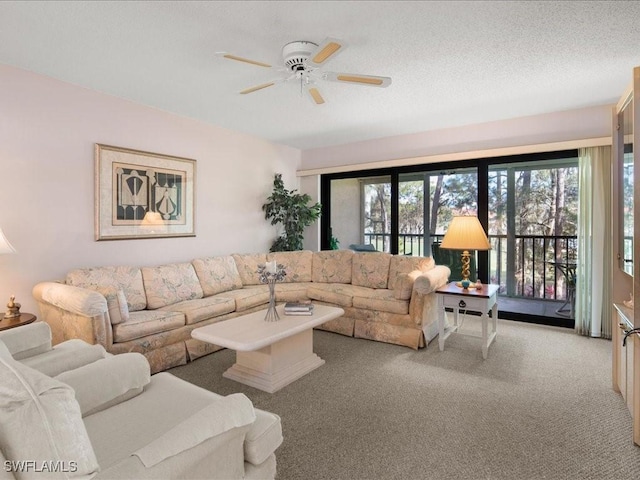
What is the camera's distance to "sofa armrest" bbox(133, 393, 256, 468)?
100 centimetres

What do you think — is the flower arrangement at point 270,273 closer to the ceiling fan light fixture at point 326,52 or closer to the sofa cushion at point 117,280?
the sofa cushion at point 117,280

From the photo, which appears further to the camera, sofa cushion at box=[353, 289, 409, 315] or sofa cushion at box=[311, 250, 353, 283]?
sofa cushion at box=[311, 250, 353, 283]

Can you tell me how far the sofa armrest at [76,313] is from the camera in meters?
2.58

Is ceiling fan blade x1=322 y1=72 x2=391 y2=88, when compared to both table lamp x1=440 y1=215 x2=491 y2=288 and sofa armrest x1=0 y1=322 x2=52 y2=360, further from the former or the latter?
sofa armrest x1=0 y1=322 x2=52 y2=360

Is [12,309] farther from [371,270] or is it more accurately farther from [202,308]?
[371,270]

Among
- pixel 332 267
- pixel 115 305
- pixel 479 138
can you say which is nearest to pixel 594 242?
pixel 479 138

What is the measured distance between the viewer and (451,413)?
2.31m

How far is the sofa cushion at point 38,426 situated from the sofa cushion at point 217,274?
307cm

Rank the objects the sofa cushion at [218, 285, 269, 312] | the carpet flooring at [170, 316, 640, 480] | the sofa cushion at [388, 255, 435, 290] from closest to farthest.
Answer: the carpet flooring at [170, 316, 640, 480] < the sofa cushion at [218, 285, 269, 312] < the sofa cushion at [388, 255, 435, 290]

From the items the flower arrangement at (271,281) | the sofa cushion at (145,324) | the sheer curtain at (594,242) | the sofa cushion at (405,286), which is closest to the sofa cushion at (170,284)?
the sofa cushion at (145,324)

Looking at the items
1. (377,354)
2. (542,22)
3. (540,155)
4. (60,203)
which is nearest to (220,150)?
(60,203)

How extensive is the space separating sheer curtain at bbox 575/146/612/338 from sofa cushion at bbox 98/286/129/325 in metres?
4.57

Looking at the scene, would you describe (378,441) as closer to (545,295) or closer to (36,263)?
(36,263)

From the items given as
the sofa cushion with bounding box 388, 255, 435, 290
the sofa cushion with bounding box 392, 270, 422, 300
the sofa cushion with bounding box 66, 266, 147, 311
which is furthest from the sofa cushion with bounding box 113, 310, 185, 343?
the sofa cushion with bounding box 388, 255, 435, 290
